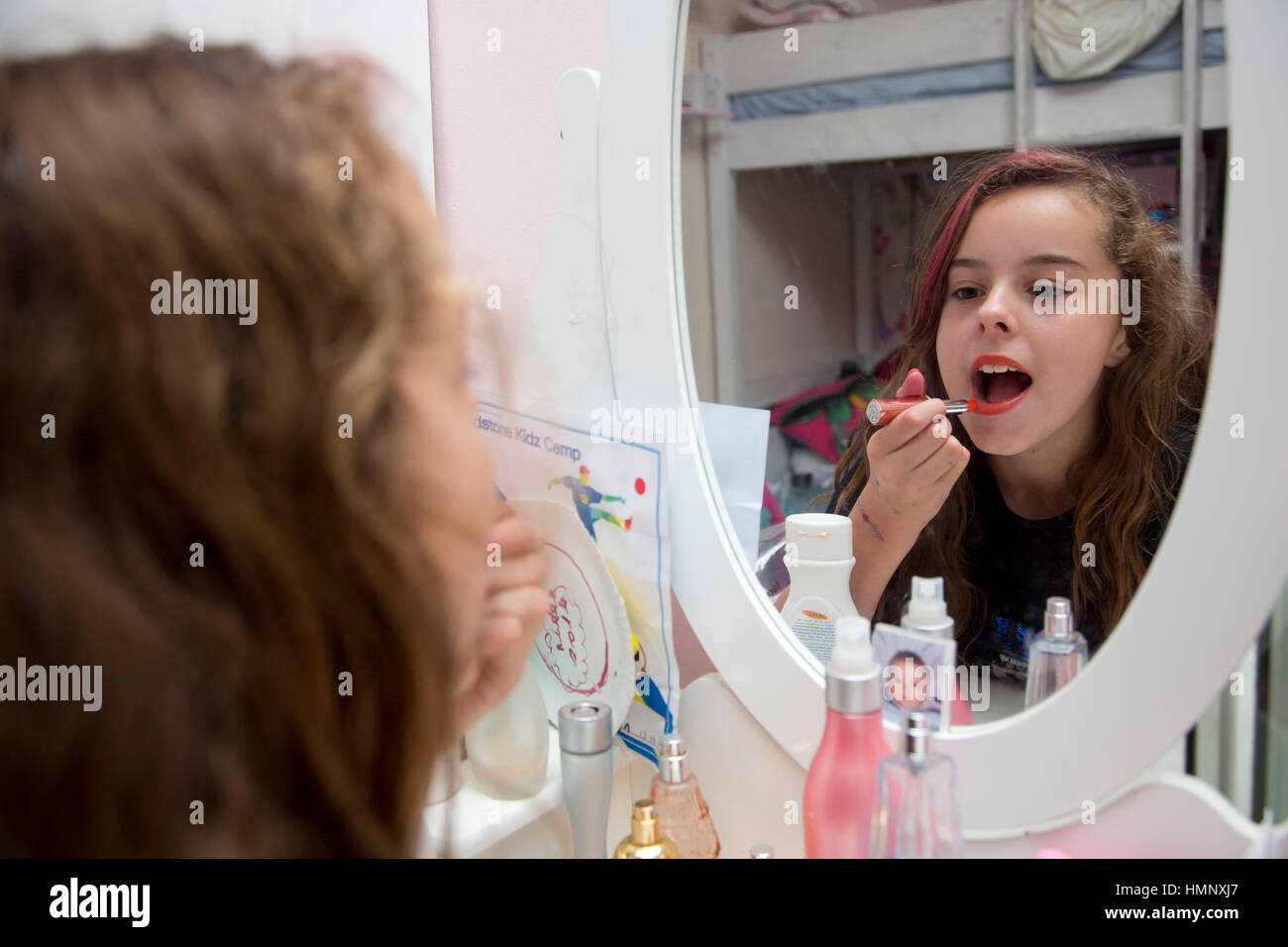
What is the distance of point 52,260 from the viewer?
314mm

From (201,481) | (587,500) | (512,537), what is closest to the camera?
(201,481)

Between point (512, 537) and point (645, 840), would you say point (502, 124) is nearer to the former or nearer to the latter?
point (512, 537)

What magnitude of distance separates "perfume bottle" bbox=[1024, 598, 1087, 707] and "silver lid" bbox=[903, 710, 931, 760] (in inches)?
3.7

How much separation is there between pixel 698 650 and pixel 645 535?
0.11 metres

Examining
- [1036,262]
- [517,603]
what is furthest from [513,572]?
[1036,262]

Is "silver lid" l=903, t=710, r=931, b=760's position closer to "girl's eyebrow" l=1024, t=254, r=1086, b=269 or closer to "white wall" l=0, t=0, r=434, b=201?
"girl's eyebrow" l=1024, t=254, r=1086, b=269

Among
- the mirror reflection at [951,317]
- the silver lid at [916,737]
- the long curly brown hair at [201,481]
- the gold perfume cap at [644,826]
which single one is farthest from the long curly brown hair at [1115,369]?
the long curly brown hair at [201,481]

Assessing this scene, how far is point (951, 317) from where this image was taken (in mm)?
527

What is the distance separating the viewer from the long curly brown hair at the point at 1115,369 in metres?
0.45

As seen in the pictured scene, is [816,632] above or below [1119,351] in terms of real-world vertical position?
below

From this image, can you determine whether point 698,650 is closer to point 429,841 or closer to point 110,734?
point 429,841

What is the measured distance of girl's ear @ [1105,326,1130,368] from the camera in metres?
0.48

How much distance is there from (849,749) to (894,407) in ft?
0.68
